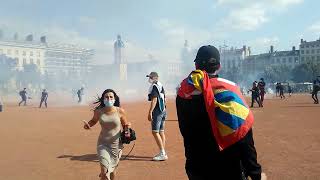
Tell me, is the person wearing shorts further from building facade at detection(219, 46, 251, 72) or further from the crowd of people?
building facade at detection(219, 46, 251, 72)

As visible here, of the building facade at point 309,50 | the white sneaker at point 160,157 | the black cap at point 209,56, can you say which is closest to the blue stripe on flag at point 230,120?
the black cap at point 209,56

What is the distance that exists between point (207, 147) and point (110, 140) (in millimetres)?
3052

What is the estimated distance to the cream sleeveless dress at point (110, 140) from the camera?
524cm

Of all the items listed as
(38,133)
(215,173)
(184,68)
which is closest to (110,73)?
(184,68)

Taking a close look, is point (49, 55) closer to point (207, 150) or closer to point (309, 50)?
point (309, 50)

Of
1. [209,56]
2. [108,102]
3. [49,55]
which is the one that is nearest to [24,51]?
[49,55]

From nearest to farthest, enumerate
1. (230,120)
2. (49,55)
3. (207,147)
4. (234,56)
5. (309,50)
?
1. (230,120)
2. (207,147)
3. (309,50)
4. (49,55)
5. (234,56)

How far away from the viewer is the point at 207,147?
245cm

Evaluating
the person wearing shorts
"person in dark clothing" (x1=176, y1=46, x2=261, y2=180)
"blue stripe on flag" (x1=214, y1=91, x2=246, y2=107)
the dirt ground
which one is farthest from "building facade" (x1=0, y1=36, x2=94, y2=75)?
"blue stripe on flag" (x1=214, y1=91, x2=246, y2=107)

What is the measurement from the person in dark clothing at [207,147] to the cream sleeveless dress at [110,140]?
280 cm

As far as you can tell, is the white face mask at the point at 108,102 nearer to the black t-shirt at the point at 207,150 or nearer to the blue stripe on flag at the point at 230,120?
the black t-shirt at the point at 207,150

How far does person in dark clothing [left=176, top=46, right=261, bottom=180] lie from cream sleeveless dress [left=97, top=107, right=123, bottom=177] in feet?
9.20

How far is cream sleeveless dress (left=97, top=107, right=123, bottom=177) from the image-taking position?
17.2ft

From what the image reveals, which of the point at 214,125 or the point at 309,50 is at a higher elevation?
the point at 309,50
